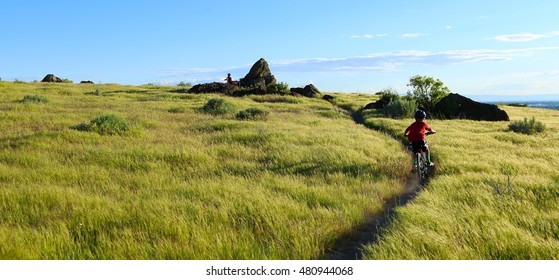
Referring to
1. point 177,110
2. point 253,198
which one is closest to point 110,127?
point 253,198

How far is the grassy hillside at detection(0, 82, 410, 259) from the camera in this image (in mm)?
5270

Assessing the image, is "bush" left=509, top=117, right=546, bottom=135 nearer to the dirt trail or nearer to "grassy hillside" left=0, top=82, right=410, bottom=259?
"grassy hillside" left=0, top=82, right=410, bottom=259

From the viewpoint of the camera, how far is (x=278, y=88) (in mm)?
43688

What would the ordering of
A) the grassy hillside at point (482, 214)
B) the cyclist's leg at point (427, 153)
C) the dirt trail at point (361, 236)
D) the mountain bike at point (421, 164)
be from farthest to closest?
1. the cyclist's leg at point (427, 153)
2. the mountain bike at point (421, 164)
3. the dirt trail at point (361, 236)
4. the grassy hillside at point (482, 214)

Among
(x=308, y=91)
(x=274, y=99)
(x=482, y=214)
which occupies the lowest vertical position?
(x=482, y=214)

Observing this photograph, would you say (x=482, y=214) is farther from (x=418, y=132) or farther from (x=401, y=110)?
(x=401, y=110)

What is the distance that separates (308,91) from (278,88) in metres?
3.60

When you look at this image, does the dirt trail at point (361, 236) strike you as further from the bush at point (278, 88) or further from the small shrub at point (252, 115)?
the bush at point (278, 88)

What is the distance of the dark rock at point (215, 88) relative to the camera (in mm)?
43031

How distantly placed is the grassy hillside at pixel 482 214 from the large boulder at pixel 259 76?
3650 cm

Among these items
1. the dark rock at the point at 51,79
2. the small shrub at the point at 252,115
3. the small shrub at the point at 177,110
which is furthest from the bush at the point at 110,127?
the dark rock at the point at 51,79

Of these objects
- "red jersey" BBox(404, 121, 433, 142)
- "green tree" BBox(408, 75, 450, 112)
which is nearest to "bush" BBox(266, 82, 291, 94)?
"green tree" BBox(408, 75, 450, 112)

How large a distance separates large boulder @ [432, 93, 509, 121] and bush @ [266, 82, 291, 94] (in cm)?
1730
